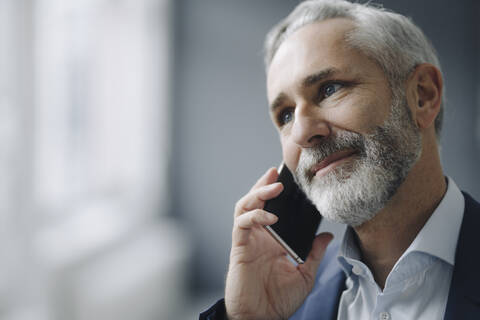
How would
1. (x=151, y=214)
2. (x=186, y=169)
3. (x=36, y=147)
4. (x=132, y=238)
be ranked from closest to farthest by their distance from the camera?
(x=36, y=147)
(x=132, y=238)
(x=151, y=214)
(x=186, y=169)

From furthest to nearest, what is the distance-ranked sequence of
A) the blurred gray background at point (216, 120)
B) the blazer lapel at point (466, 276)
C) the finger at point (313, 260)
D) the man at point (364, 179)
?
the blurred gray background at point (216, 120) < the finger at point (313, 260) < the man at point (364, 179) < the blazer lapel at point (466, 276)

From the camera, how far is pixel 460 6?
2.80 meters

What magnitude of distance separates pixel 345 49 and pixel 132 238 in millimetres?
2515

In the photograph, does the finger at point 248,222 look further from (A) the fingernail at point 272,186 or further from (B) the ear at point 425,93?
(B) the ear at point 425,93

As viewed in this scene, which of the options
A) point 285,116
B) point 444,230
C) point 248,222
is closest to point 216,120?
point 285,116

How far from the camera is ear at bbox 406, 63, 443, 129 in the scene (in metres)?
1.06

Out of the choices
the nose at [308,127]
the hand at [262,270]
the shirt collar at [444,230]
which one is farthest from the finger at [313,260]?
the nose at [308,127]

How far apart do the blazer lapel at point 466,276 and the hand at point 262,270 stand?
368 mm

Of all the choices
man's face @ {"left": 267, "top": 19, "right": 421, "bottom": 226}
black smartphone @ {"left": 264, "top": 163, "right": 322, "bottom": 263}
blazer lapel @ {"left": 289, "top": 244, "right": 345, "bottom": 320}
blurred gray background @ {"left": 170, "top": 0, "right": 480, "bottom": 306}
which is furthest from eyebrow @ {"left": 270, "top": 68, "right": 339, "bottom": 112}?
blurred gray background @ {"left": 170, "top": 0, "right": 480, "bottom": 306}

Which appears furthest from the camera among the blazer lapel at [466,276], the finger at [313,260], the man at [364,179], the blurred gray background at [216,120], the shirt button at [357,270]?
the blurred gray background at [216,120]

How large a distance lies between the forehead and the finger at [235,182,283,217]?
248mm

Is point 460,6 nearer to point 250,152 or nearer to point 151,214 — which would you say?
point 250,152

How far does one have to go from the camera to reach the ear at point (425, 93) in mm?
1058

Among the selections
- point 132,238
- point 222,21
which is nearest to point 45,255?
point 132,238
